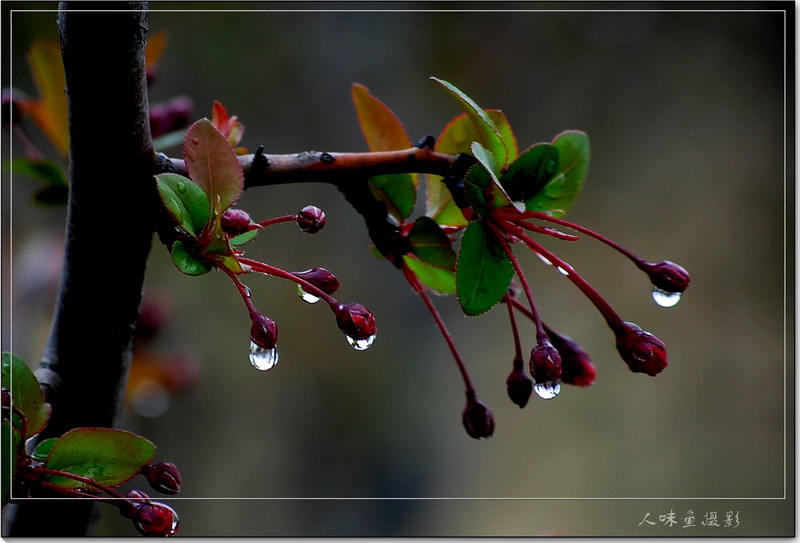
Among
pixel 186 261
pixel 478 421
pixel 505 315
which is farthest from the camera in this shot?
pixel 505 315

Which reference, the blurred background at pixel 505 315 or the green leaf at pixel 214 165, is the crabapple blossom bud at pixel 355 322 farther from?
the blurred background at pixel 505 315

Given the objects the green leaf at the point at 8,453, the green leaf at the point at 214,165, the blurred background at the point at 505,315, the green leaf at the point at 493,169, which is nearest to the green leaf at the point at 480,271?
the green leaf at the point at 493,169

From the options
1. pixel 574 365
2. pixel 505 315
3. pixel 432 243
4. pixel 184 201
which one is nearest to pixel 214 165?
pixel 184 201

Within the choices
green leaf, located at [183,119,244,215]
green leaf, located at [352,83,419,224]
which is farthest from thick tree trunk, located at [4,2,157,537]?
green leaf, located at [352,83,419,224]

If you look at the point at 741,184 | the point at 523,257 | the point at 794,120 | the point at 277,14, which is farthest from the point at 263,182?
the point at 741,184

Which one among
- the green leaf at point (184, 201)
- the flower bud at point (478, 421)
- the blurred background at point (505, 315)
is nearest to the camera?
the green leaf at point (184, 201)

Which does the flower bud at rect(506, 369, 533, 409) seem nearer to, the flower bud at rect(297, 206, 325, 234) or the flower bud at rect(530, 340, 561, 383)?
the flower bud at rect(530, 340, 561, 383)

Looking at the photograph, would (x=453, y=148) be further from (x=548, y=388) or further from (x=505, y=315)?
(x=505, y=315)
